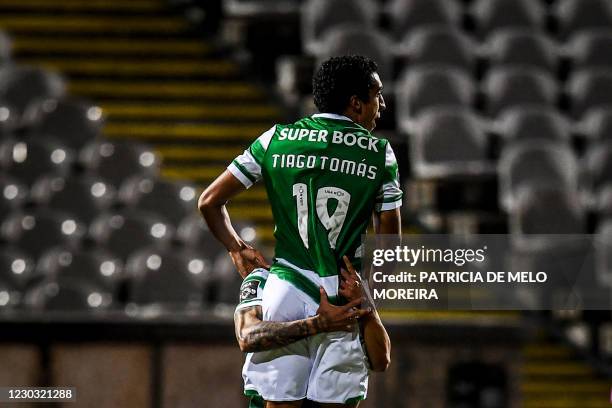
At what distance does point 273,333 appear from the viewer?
9.96 ft

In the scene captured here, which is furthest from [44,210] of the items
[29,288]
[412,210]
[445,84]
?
[445,84]

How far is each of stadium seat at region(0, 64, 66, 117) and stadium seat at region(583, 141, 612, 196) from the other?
313 centimetres

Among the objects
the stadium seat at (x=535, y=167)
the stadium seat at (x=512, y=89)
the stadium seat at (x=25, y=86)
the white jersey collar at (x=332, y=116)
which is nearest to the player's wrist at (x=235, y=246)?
the white jersey collar at (x=332, y=116)

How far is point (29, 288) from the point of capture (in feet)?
20.6

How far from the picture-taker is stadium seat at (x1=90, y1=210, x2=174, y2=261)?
21.7ft

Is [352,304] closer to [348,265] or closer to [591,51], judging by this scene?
[348,265]

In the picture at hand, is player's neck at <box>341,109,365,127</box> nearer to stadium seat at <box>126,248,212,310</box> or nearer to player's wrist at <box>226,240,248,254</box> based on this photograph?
player's wrist at <box>226,240,248,254</box>

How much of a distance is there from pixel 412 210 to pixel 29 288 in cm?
228

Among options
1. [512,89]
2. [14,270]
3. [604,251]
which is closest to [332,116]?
[14,270]

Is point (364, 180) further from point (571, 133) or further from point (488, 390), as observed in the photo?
point (571, 133)

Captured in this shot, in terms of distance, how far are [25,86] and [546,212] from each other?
3070 millimetres

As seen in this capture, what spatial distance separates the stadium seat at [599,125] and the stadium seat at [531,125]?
0.13 m

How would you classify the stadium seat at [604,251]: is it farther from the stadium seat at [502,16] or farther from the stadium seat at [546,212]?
the stadium seat at [502,16]

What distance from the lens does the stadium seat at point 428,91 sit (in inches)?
307
